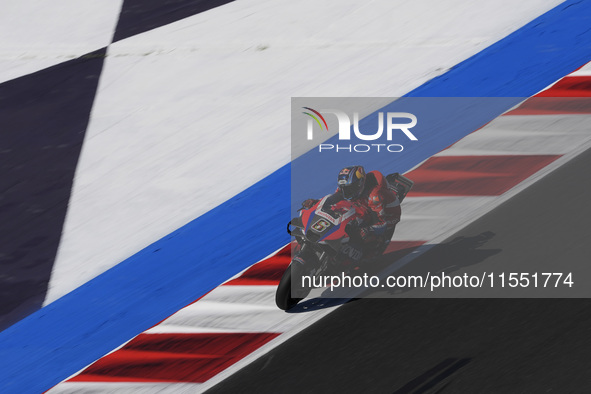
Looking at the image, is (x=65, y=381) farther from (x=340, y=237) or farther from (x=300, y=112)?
(x=300, y=112)

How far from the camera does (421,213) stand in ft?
15.9

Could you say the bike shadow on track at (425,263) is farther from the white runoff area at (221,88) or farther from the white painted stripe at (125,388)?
the white runoff area at (221,88)

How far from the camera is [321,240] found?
4074 millimetres

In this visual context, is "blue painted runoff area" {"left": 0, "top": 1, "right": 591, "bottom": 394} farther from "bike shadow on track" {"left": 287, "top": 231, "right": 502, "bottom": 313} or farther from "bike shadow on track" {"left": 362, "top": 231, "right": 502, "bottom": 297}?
"bike shadow on track" {"left": 362, "top": 231, "right": 502, "bottom": 297}

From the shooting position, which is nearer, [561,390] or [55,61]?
[561,390]

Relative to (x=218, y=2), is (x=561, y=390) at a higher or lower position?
lower

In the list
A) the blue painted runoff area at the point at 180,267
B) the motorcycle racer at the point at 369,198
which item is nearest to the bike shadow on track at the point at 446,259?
the motorcycle racer at the point at 369,198

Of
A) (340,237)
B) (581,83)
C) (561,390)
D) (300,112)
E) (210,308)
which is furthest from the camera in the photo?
(300,112)

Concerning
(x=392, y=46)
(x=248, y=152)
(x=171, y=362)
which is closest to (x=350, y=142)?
(x=248, y=152)

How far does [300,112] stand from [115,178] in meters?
1.51

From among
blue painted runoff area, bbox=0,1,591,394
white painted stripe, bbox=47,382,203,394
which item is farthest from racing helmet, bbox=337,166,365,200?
white painted stripe, bbox=47,382,203,394

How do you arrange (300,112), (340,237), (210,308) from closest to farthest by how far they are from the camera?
(340,237)
(210,308)
(300,112)

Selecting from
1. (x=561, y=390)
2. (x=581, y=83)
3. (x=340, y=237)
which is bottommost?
(x=561, y=390)

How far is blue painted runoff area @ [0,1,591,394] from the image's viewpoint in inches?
172
